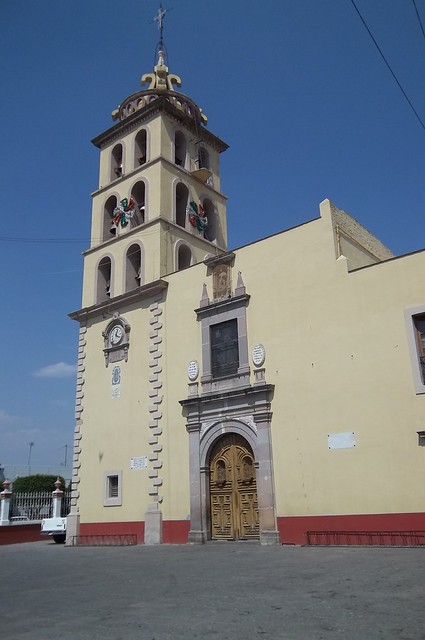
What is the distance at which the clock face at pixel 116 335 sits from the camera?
779 inches

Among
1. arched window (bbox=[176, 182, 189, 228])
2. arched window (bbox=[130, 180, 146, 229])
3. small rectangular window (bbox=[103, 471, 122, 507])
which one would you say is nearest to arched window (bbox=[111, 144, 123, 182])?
arched window (bbox=[130, 180, 146, 229])

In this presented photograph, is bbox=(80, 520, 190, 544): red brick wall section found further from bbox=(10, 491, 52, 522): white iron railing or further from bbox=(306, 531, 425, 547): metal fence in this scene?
bbox=(10, 491, 52, 522): white iron railing

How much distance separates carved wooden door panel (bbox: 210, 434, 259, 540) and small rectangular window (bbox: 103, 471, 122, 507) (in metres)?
3.56

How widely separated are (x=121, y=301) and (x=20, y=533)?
9.98 metres

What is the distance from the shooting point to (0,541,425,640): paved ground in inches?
193

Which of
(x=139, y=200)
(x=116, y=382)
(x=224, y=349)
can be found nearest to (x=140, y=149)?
(x=139, y=200)

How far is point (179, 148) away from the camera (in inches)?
919

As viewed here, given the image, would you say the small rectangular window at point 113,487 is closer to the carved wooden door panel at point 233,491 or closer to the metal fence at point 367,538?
the carved wooden door panel at point 233,491

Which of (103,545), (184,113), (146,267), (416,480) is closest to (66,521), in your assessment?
(103,545)

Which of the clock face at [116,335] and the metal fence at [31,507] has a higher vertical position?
the clock face at [116,335]

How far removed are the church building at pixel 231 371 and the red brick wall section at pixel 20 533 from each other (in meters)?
3.82

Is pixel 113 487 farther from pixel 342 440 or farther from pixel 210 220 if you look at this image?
pixel 210 220

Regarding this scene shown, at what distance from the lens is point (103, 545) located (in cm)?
1777

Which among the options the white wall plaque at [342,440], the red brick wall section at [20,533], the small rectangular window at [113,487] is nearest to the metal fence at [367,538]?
the white wall plaque at [342,440]
